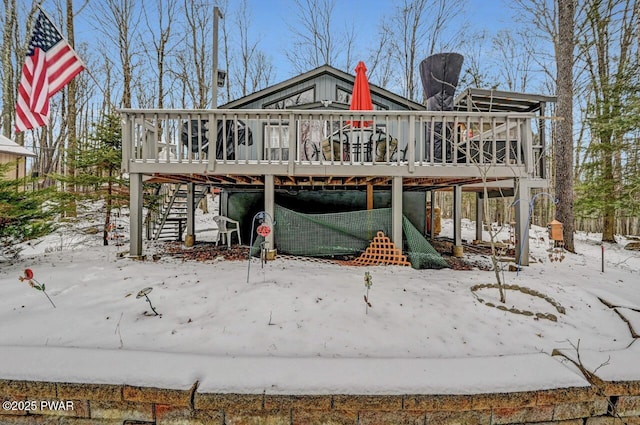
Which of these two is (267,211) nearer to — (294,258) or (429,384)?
(294,258)

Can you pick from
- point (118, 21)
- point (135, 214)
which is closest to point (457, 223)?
point (135, 214)

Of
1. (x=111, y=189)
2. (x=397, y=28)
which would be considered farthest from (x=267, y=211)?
(x=397, y=28)

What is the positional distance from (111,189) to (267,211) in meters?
3.90

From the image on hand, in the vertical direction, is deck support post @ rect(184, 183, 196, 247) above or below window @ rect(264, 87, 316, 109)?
below

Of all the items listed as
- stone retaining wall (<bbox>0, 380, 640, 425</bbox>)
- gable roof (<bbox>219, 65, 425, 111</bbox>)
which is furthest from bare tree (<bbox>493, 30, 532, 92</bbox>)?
stone retaining wall (<bbox>0, 380, 640, 425</bbox>)

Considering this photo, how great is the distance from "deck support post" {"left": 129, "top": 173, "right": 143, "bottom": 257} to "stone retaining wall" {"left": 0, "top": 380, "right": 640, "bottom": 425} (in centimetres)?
323

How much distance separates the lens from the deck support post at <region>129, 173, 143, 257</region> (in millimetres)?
4891

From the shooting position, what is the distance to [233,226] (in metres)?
7.53

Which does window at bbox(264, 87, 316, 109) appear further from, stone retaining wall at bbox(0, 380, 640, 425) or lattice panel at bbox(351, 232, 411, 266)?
stone retaining wall at bbox(0, 380, 640, 425)

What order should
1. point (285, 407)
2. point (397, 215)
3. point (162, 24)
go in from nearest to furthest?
point (285, 407) < point (397, 215) < point (162, 24)

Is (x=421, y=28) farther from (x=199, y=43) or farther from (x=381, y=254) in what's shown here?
(x=381, y=254)

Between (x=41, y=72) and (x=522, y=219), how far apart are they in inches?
290

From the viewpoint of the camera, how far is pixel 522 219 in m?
4.90

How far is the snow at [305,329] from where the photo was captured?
1917 millimetres
